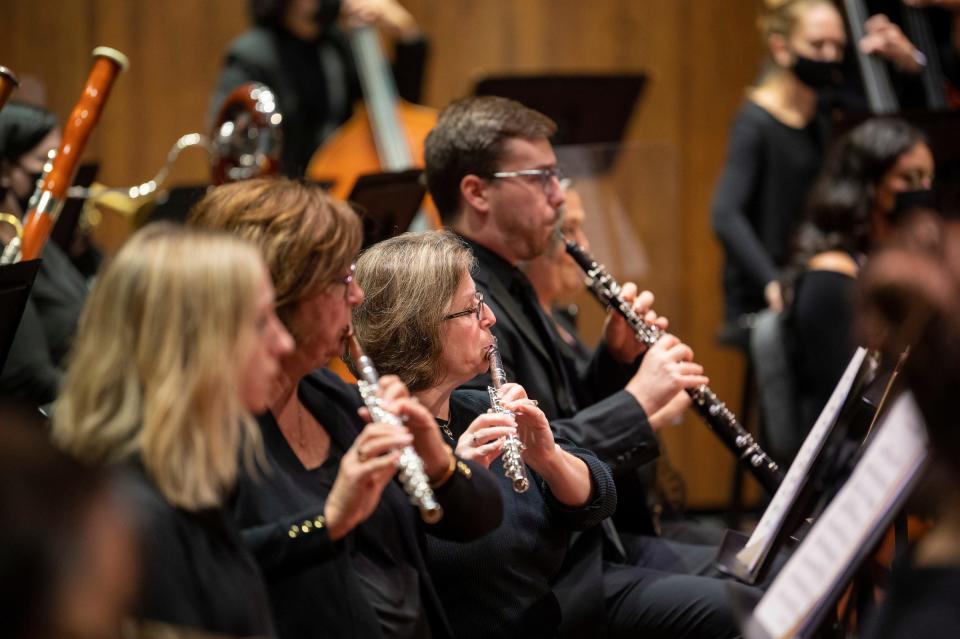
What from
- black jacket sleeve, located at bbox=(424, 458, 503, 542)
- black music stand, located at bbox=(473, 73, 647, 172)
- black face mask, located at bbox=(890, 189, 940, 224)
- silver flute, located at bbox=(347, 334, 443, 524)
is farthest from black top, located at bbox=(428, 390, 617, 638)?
black music stand, located at bbox=(473, 73, 647, 172)

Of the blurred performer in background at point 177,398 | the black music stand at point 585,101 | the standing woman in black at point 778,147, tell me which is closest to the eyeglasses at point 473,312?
the blurred performer in background at point 177,398

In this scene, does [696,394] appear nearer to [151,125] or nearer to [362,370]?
[362,370]

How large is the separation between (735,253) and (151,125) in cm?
217

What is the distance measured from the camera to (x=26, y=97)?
3.83m

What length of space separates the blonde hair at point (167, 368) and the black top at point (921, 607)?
719mm

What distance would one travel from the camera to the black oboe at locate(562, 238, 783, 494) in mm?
2605

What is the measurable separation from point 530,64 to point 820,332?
2009 millimetres

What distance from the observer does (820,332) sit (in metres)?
3.54

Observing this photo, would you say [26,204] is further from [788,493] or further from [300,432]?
[788,493]

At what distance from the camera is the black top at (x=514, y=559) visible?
2.10m

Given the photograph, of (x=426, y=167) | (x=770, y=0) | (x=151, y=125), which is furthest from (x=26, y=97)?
(x=770, y=0)

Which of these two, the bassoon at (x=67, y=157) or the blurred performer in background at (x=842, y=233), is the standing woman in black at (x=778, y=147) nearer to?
the blurred performer in background at (x=842, y=233)

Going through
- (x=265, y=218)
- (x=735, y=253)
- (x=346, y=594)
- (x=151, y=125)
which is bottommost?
(x=735, y=253)

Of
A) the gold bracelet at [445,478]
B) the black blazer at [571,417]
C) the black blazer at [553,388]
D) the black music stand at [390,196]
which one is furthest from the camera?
the black music stand at [390,196]
